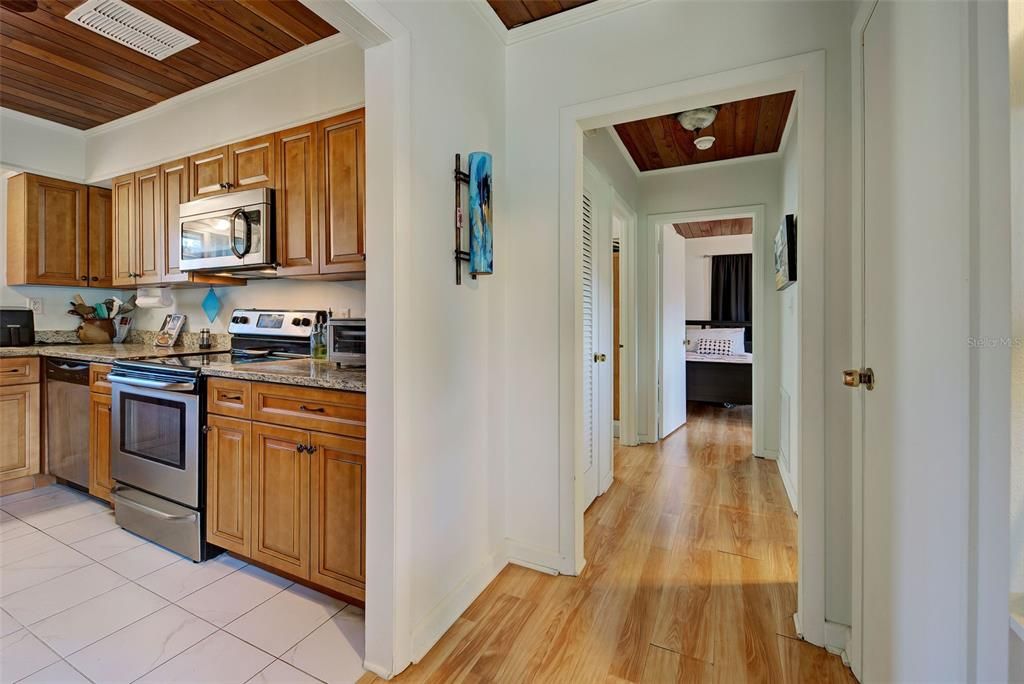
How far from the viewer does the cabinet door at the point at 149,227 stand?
115 inches

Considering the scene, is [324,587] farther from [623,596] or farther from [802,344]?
[802,344]

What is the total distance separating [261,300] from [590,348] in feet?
7.41

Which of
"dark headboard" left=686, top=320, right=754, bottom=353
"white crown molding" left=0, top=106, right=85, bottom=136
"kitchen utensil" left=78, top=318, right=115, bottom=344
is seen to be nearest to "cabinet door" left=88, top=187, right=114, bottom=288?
"kitchen utensil" left=78, top=318, right=115, bottom=344

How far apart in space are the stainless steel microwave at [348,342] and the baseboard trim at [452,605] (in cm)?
103

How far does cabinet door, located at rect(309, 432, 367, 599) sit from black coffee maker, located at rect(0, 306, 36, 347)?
10.2 feet

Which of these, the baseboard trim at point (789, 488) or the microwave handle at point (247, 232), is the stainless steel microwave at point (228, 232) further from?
the baseboard trim at point (789, 488)

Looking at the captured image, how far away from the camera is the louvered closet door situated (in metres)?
2.70

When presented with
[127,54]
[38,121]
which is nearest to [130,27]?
[127,54]

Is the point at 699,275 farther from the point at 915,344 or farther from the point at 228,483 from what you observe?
the point at 228,483

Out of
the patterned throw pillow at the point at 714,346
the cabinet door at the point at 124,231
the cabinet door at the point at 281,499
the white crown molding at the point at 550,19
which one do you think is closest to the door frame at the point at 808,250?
the white crown molding at the point at 550,19

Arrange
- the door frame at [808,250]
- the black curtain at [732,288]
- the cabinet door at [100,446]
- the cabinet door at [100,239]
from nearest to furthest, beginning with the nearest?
the door frame at [808,250], the cabinet door at [100,446], the cabinet door at [100,239], the black curtain at [732,288]

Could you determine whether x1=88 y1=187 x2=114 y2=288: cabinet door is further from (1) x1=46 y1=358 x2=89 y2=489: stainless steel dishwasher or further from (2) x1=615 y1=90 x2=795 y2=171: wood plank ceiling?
(2) x1=615 y1=90 x2=795 y2=171: wood plank ceiling

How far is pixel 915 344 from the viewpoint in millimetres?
1004

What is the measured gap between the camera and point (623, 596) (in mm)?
1832
